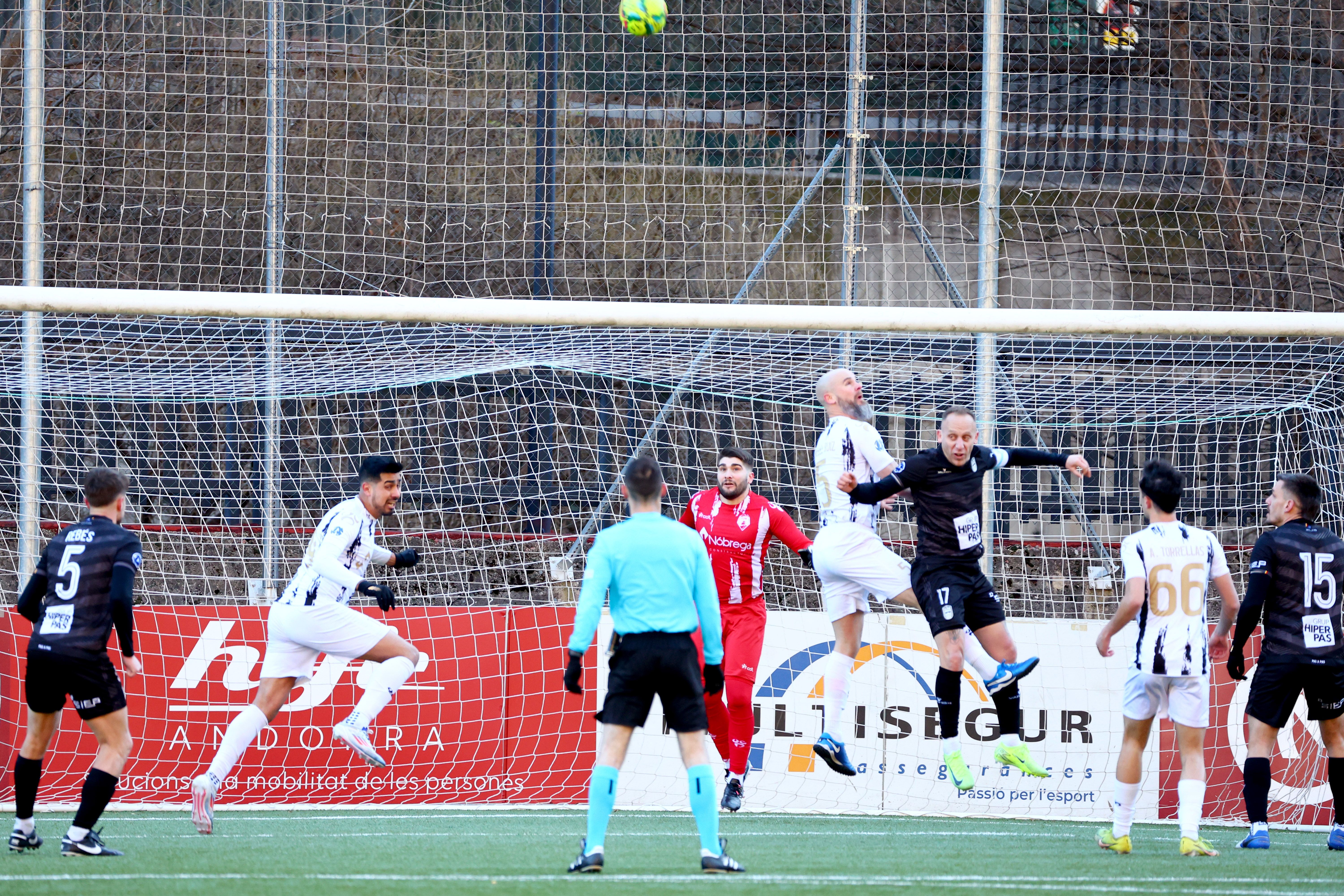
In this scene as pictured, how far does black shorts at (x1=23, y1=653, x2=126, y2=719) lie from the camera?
22.8 ft

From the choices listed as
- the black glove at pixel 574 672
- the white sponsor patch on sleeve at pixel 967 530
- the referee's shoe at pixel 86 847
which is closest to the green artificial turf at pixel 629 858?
the referee's shoe at pixel 86 847

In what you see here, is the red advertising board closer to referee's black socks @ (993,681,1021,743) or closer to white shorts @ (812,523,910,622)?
white shorts @ (812,523,910,622)

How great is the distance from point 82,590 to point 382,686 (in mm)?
1909

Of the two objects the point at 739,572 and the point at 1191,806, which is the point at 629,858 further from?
the point at 1191,806

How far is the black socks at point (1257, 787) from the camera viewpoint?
792cm

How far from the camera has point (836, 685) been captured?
338 inches

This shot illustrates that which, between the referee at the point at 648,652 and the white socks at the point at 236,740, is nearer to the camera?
the referee at the point at 648,652

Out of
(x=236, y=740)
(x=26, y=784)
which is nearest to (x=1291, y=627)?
(x=236, y=740)

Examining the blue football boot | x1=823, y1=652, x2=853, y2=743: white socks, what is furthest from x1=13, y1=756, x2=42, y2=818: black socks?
x1=823, y1=652, x2=853, y2=743: white socks

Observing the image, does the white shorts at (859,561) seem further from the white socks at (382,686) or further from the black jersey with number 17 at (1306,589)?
the white socks at (382,686)

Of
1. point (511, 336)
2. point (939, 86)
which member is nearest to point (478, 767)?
point (511, 336)

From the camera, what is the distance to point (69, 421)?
14914mm

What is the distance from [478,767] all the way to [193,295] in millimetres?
3885

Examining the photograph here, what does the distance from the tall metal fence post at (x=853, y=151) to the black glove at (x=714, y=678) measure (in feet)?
15.3
